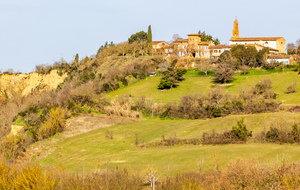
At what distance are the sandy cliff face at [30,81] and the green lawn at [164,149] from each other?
196 feet

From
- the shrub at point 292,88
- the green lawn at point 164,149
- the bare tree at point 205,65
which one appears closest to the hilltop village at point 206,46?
the bare tree at point 205,65

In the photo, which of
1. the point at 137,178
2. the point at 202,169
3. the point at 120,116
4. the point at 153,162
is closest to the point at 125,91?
the point at 120,116

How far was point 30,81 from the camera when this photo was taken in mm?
127125

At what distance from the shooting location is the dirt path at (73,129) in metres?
61.2

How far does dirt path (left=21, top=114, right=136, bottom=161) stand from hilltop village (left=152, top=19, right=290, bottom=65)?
167 feet

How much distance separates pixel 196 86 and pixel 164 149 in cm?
3941

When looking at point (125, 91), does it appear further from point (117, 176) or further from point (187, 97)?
→ point (117, 176)

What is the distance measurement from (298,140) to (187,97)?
2922cm

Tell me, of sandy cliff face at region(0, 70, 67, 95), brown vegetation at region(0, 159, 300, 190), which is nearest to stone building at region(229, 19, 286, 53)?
sandy cliff face at region(0, 70, 67, 95)

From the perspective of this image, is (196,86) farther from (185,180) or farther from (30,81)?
(185,180)

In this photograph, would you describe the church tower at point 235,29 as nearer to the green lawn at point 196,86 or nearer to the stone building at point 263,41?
the stone building at point 263,41

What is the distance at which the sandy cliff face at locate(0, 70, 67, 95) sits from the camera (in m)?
124

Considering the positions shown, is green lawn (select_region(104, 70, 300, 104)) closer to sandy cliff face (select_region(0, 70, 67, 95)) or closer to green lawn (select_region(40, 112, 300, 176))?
green lawn (select_region(40, 112, 300, 176))

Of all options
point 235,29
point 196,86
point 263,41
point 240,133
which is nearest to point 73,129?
point 240,133
